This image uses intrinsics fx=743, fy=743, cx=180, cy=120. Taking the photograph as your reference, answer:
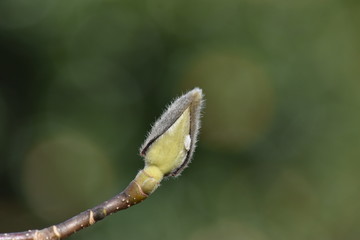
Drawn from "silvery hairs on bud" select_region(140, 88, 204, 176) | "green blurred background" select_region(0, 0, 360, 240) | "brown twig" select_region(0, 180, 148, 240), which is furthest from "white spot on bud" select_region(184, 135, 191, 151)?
"green blurred background" select_region(0, 0, 360, 240)

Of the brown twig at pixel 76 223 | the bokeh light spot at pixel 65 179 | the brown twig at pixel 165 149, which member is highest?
the bokeh light spot at pixel 65 179

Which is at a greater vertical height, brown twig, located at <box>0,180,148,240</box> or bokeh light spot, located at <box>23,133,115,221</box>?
bokeh light spot, located at <box>23,133,115,221</box>

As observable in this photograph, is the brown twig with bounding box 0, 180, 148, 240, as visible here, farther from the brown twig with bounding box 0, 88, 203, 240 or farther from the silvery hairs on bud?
the silvery hairs on bud

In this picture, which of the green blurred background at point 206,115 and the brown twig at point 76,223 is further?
the green blurred background at point 206,115

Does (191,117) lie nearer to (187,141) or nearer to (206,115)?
(187,141)

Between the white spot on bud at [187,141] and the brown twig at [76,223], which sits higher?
the white spot on bud at [187,141]

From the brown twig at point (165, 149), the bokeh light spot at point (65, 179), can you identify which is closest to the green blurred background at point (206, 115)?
the bokeh light spot at point (65, 179)

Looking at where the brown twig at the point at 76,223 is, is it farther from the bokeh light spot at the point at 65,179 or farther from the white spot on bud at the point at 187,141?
the bokeh light spot at the point at 65,179

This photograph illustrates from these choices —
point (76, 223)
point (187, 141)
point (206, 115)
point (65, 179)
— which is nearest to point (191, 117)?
point (187, 141)

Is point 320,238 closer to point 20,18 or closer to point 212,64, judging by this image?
point 212,64

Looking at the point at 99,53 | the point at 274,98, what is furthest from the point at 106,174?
the point at 274,98
